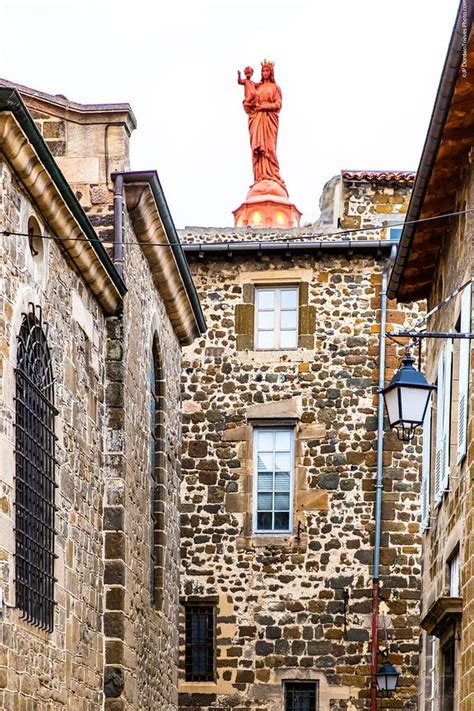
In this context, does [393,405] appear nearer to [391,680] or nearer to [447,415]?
[447,415]

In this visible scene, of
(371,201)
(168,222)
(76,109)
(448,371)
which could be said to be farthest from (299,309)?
(448,371)

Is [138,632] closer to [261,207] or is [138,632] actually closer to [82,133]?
[82,133]

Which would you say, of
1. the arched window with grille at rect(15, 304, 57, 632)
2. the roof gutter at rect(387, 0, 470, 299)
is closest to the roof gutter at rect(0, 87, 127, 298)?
the arched window with grille at rect(15, 304, 57, 632)

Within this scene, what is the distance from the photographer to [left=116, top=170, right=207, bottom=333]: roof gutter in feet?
55.8

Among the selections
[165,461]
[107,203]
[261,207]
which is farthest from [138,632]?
[261,207]

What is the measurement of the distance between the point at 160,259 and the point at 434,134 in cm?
564

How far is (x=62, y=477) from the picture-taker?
1437cm

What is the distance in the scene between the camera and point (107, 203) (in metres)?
17.0

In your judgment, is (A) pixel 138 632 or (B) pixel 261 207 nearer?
(A) pixel 138 632

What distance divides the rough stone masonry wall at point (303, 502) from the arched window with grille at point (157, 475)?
714 centimetres

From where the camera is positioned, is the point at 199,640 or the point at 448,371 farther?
the point at 199,640

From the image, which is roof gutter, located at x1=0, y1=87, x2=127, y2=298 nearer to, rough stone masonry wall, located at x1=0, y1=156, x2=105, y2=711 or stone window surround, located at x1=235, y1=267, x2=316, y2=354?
rough stone masonry wall, located at x1=0, y1=156, x2=105, y2=711

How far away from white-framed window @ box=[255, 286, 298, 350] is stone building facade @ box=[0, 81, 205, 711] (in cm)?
604

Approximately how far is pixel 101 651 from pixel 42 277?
397cm
